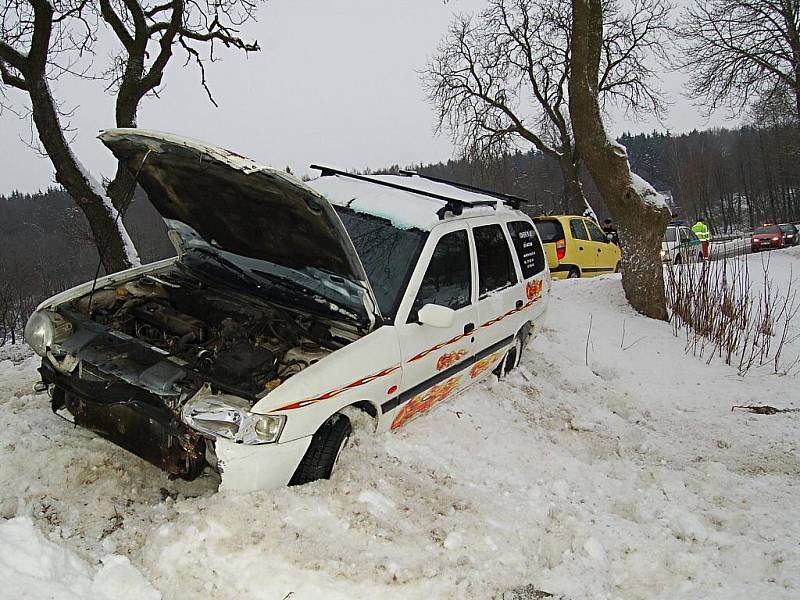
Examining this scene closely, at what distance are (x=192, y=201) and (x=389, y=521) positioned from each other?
103 inches

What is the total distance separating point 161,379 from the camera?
10.6 ft

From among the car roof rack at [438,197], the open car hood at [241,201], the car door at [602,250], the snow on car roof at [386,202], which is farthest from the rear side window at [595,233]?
the open car hood at [241,201]

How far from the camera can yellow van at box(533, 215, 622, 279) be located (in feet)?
44.5

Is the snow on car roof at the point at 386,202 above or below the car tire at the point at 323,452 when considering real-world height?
above

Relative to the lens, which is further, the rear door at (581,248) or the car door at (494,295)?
the rear door at (581,248)

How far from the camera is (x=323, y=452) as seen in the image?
3.44 metres

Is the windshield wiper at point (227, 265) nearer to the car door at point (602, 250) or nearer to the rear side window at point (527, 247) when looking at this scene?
the rear side window at point (527, 247)

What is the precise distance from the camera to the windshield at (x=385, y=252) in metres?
4.13

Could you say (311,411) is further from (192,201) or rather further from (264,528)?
(192,201)

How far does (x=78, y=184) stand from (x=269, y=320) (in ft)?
22.2

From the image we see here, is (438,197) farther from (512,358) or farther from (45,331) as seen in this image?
(45,331)

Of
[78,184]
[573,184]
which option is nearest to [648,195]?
[78,184]

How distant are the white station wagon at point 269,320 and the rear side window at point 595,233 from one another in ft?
31.5

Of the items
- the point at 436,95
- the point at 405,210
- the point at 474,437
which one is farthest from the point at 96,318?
Answer: the point at 436,95
